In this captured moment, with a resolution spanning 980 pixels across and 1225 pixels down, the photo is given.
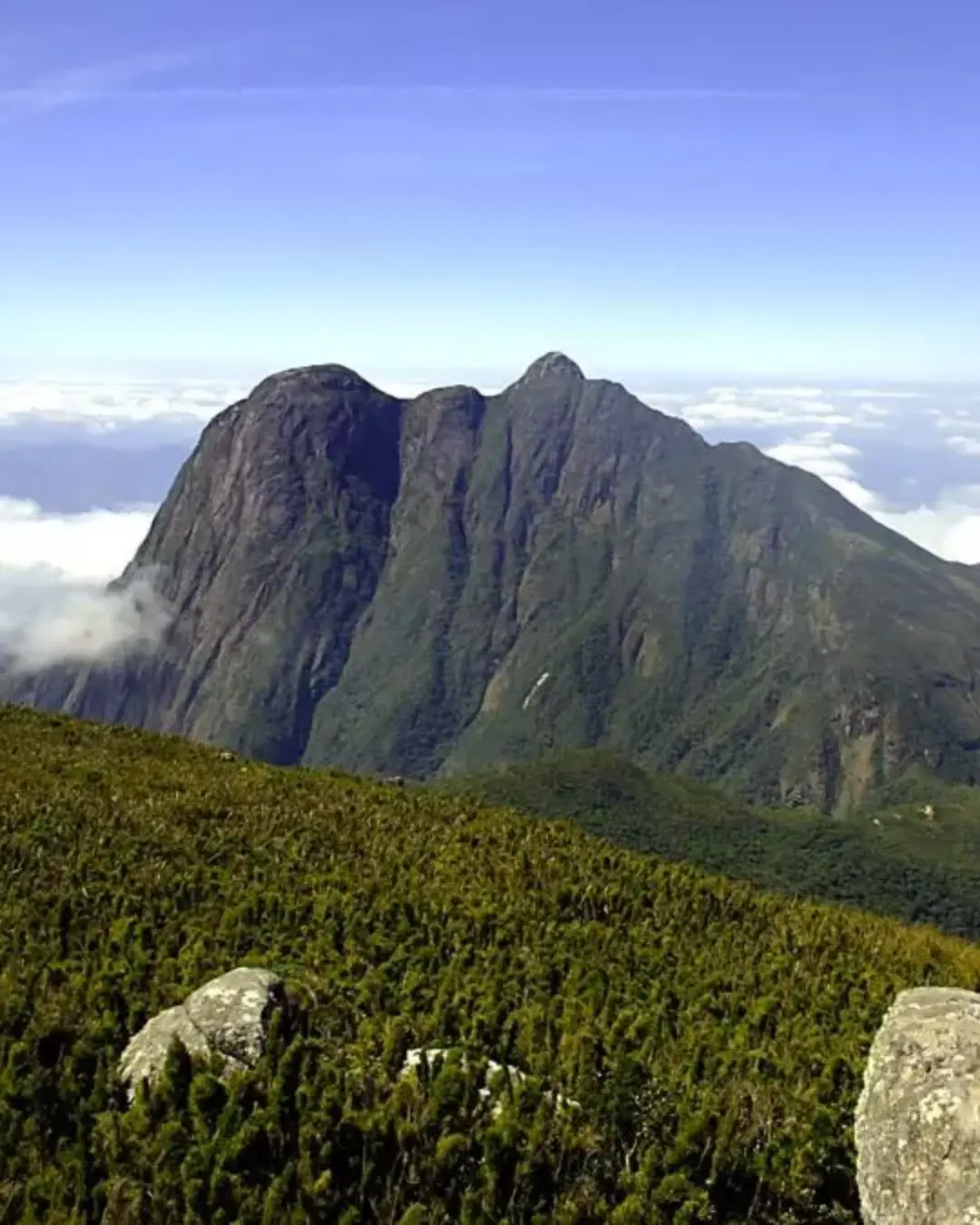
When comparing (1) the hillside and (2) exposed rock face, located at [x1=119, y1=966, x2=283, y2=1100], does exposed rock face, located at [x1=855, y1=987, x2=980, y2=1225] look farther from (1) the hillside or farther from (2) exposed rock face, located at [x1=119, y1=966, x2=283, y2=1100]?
(2) exposed rock face, located at [x1=119, y1=966, x2=283, y2=1100]

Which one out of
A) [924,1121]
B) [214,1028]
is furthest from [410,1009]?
[924,1121]

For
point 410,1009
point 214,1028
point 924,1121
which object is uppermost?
point 924,1121

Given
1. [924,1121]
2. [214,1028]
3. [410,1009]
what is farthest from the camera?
[410,1009]

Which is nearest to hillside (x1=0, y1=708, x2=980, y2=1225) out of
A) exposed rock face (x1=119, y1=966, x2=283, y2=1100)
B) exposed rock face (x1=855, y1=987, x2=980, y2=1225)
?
exposed rock face (x1=119, y1=966, x2=283, y2=1100)

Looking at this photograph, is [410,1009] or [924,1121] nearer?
[924,1121]

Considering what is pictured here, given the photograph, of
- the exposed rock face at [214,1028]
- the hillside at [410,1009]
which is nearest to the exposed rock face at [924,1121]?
the hillside at [410,1009]

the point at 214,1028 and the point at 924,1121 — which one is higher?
the point at 924,1121

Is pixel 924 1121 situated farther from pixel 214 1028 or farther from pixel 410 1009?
pixel 410 1009

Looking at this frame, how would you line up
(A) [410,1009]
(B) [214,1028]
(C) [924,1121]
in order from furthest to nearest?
(A) [410,1009] → (B) [214,1028] → (C) [924,1121]
